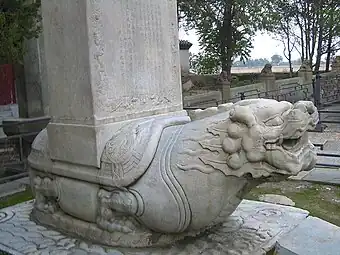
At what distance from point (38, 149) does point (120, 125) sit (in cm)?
89

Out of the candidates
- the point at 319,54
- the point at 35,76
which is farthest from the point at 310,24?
the point at 35,76

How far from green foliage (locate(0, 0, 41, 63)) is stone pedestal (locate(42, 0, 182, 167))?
1916 millimetres

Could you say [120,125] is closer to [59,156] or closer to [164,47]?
[59,156]

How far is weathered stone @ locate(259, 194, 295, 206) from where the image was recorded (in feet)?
15.3

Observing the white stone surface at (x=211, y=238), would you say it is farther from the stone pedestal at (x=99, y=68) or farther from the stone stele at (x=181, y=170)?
the stone pedestal at (x=99, y=68)

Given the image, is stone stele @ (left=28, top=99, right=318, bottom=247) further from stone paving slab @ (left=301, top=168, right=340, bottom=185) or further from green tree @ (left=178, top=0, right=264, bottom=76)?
green tree @ (left=178, top=0, right=264, bottom=76)

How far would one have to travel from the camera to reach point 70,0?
10.8ft

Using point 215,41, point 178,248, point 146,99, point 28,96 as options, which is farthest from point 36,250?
point 215,41

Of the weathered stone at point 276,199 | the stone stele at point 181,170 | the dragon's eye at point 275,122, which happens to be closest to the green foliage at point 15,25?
the stone stele at point 181,170

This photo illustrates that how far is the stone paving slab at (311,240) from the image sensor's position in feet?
9.89

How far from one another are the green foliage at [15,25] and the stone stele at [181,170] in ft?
8.54

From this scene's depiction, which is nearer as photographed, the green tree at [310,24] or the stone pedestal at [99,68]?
the stone pedestal at [99,68]

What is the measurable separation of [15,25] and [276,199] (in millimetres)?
3710

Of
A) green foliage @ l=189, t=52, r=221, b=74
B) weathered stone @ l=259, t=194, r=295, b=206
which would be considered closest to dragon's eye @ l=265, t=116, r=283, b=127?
weathered stone @ l=259, t=194, r=295, b=206
